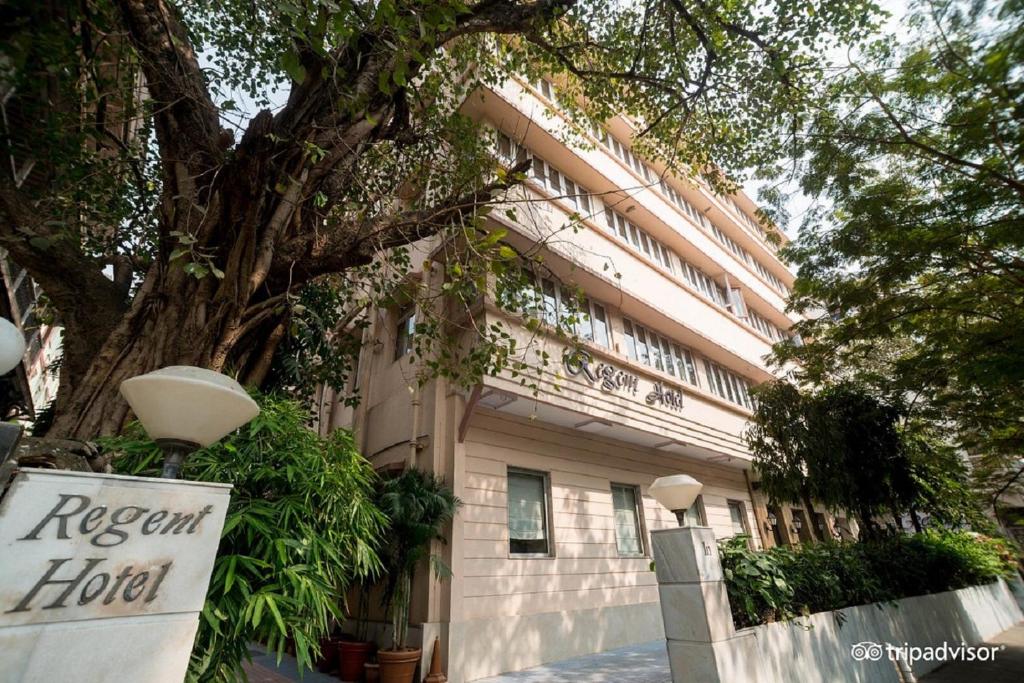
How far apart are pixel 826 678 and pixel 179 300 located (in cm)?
763

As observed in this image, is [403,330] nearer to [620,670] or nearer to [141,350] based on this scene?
[141,350]

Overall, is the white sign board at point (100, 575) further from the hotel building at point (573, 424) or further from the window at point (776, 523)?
the window at point (776, 523)

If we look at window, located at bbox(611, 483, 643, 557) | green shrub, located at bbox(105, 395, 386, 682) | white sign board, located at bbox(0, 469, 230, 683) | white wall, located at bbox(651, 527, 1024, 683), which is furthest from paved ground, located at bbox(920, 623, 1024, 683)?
white sign board, located at bbox(0, 469, 230, 683)

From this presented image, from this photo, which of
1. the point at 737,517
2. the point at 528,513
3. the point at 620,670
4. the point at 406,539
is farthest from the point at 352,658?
the point at 737,517

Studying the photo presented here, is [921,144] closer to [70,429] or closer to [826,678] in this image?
[826,678]

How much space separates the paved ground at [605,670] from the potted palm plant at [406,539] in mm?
1342

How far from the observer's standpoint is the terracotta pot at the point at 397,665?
5.55 metres

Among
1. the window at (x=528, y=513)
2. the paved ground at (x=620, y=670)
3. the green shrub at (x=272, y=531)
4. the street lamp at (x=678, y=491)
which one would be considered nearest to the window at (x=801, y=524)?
the paved ground at (x=620, y=670)

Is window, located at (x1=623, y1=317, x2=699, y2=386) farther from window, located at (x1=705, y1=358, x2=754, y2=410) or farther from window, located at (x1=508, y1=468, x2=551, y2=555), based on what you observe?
window, located at (x1=508, y1=468, x2=551, y2=555)

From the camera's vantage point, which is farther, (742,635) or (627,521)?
(627,521)

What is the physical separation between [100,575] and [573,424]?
717cm

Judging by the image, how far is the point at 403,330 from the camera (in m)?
9.32

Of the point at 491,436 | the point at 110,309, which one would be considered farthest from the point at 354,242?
the point at 491,436

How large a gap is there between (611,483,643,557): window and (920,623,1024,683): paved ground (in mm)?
4389
